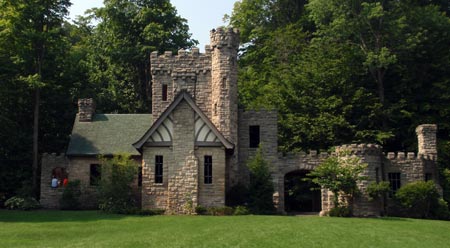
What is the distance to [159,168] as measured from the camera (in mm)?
27750

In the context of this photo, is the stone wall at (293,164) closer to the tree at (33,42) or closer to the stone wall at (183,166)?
the stone wall at (183,166)

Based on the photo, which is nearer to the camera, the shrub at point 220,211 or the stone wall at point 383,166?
the shrub at point 220,211

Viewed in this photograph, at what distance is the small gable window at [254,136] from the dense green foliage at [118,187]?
766 centimetres

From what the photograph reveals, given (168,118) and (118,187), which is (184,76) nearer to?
(168,118)

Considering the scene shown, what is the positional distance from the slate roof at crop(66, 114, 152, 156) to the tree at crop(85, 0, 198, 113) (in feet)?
31.4

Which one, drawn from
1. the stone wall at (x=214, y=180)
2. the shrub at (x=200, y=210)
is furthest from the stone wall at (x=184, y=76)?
the shrub at (x=200, y=210)

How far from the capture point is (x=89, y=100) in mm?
34094

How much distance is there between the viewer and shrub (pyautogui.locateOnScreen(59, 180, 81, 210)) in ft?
97.9

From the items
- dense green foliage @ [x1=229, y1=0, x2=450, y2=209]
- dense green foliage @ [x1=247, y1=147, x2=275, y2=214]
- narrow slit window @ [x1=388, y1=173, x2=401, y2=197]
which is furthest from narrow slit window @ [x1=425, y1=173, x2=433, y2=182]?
dense green foliage @ [x1=247, y1=147, x2=275, y2=214]

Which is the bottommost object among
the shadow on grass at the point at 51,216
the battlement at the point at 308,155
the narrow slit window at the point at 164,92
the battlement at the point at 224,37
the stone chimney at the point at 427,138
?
the shadow on grass at the point at 51,216

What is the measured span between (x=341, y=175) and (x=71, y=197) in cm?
1492

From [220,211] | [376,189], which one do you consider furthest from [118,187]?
[376,189]

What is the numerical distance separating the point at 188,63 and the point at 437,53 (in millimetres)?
19873

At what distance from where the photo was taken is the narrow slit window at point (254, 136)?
31.8m
